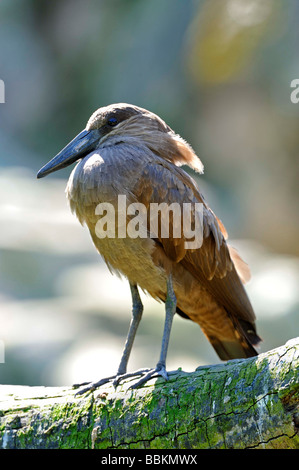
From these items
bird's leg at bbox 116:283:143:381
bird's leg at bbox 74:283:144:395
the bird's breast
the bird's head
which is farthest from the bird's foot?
the bird's head

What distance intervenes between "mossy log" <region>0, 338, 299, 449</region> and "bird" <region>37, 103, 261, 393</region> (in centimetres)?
19

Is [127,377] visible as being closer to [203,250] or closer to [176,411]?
[176,411]

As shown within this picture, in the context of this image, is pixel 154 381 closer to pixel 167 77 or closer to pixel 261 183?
pixel 261 183

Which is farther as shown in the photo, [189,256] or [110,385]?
[189,256]

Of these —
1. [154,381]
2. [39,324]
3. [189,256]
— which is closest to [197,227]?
[189,256]

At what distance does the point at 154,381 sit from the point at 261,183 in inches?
253

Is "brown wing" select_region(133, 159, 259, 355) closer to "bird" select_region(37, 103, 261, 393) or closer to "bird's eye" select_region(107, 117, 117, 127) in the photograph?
"bird" select_region(37, 103, 261, 393)

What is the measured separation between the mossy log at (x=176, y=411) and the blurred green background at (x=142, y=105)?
3.53 metres

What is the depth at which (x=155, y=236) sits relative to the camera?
4.04 m

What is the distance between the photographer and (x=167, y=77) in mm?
10008

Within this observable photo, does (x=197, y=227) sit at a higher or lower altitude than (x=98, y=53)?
lower
